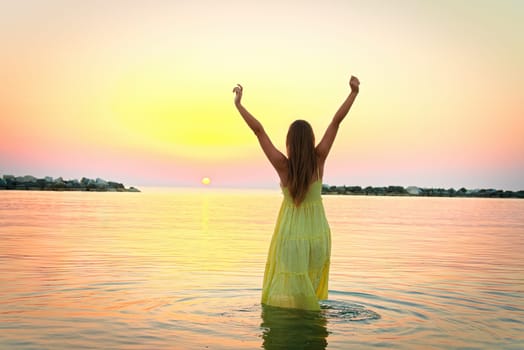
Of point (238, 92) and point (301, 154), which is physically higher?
point (238, 92)

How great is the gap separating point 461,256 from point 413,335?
11.0 metres

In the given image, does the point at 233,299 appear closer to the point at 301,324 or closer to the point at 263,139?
the point at 301,324

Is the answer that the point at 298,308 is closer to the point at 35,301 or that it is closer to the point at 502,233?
the point at 35,301

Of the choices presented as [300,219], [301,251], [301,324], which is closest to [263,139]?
[300,219]

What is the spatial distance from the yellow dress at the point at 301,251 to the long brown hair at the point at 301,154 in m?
0.20

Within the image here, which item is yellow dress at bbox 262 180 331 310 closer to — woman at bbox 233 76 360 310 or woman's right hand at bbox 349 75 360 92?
woman at bbox 233 76 360 310

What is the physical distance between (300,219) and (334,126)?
1.24 m

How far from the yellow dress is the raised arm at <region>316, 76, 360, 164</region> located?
40 cm

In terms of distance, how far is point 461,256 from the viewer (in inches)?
706

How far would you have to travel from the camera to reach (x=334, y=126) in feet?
24.4

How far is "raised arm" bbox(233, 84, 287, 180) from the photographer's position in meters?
7.34

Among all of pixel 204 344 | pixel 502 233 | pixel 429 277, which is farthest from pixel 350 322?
pixel 502 233

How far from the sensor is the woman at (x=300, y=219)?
293 inches

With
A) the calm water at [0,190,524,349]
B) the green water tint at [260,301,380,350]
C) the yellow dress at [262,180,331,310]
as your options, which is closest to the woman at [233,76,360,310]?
the yellow dress at [262,180,331,310]
